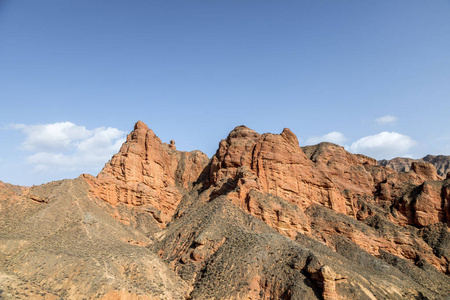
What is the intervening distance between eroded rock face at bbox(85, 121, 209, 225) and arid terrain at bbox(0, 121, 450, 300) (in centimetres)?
34

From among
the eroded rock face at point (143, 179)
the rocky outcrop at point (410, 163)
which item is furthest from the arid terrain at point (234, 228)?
the rocky outcrop at point (410, 163)

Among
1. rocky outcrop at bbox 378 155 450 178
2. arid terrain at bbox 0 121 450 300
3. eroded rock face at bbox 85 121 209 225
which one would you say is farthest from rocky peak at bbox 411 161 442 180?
rocky outcrop at bbox 378 155 450 178

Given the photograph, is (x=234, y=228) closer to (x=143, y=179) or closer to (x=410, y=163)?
(x=143, y=179)

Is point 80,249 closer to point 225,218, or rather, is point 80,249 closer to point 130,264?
point 130,264

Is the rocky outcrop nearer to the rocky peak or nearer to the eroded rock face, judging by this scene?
the rocky peak

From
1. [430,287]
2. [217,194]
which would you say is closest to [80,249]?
[217,194]

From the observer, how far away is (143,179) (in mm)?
85125

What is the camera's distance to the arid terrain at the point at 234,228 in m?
45.4

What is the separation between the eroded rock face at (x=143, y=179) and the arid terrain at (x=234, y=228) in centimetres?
34

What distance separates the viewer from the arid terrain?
149 feet

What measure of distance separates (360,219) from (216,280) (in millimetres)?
46574

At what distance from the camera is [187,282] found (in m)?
50.4

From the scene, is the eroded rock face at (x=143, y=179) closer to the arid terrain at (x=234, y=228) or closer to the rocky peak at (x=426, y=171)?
the arid terrain at (x=234, y=228)

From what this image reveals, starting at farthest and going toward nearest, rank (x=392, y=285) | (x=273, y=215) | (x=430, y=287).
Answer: (x=273, y=215)
(x=430, y=287)
(x=392, y=285)
